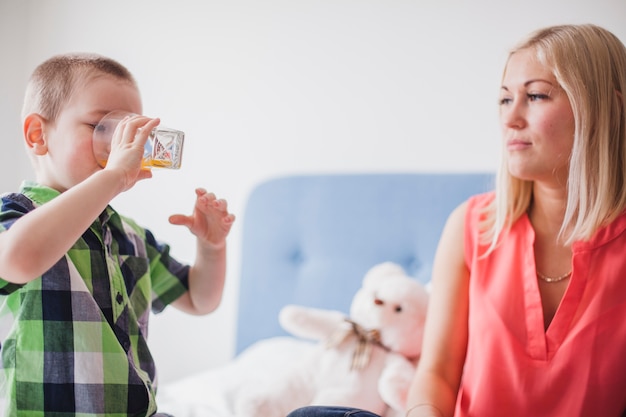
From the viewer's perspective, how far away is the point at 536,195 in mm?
1283

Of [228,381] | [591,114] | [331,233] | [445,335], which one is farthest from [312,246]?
[591,114]

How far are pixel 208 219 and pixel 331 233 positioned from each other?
73 cm

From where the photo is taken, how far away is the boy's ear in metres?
1.03

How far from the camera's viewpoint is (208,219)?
119 cm

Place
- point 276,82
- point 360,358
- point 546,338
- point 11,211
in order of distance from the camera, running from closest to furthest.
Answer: point 11,211
point 546,338
point 360,358
point 276,82

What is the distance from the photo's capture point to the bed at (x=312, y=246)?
1.68m

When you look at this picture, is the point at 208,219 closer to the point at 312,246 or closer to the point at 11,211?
the point at 11,211

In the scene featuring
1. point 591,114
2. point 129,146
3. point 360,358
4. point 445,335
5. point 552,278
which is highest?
point 591,114

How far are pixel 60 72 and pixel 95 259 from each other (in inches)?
11.5

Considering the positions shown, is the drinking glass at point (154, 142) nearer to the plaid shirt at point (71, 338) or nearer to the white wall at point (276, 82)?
the plaid shirt at point (71, 338)

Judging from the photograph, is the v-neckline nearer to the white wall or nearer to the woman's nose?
the woman's nose

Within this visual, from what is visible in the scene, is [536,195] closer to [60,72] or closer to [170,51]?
[60,72]

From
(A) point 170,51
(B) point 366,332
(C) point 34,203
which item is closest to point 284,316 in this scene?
(B) point 366,332

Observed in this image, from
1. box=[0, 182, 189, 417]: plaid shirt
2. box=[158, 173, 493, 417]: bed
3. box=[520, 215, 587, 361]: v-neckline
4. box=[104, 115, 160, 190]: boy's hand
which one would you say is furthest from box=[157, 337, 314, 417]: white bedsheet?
box=[104, 115, 160, 190]: boy's hand
